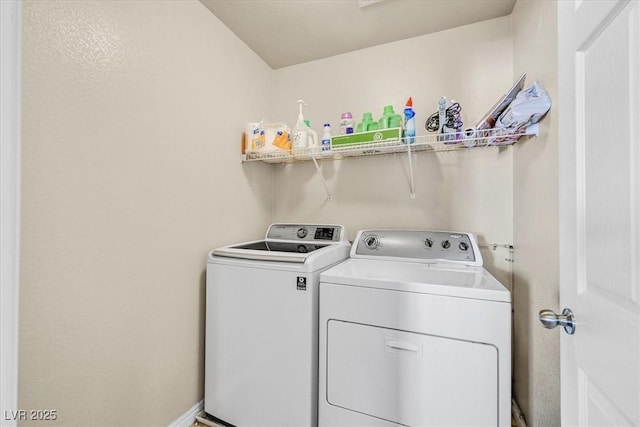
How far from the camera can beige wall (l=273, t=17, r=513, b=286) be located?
5.97ft

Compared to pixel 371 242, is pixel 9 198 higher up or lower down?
higher up

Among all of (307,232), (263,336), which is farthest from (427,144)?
(263,336)

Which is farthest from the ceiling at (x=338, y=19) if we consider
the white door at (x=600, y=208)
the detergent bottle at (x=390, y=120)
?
the white door at (x=600, y=208)

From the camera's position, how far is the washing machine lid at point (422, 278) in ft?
3.61

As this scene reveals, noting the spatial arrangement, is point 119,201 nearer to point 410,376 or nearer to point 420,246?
point 410,376

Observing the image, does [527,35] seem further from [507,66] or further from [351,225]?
[351,225]

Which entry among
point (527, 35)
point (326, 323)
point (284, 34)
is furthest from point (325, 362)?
point (284, 34)

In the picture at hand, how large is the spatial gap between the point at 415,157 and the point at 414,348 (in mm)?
1352

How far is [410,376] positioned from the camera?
1160 mm

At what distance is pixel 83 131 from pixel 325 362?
1.48 m

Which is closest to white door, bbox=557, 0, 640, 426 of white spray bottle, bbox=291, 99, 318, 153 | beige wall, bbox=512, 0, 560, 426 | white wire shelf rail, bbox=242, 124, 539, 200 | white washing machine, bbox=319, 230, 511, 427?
white washing machine, bbox=319, 230, 511, 427

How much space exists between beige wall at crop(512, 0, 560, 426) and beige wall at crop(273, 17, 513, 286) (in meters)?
0.13

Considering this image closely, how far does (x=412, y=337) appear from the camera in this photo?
45.6 inches

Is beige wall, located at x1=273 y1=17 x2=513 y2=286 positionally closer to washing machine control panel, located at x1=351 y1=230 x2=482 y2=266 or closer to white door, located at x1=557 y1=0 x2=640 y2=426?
washing machine control panel, located at x1=351 y1=230 x2=482 y2=266
